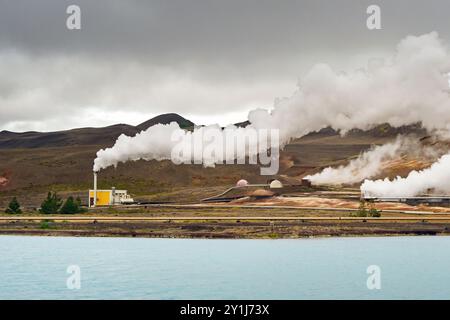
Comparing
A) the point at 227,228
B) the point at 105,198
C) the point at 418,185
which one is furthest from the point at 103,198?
the point at 418,185

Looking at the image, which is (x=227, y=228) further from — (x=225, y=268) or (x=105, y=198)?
(x=105, y=198)

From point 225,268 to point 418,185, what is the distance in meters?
121

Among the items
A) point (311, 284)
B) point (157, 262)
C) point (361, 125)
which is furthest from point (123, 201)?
point (311, 284)

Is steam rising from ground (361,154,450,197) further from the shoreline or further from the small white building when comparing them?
the small white building

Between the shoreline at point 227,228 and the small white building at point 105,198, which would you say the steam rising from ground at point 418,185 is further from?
the small white building at point 105,198

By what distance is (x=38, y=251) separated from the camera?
80250 millimetres

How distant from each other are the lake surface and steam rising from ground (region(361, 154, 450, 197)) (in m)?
80.1

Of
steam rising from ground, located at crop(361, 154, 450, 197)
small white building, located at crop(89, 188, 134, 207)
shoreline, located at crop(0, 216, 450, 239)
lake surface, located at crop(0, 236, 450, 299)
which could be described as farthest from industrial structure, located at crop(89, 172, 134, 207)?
lake surface, located at crop(0, 236, 450, 299)

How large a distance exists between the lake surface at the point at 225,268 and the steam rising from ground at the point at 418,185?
263 feet

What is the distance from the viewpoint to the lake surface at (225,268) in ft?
164

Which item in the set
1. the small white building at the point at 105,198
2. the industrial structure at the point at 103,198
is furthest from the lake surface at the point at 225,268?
the small white building at the point at 105,198

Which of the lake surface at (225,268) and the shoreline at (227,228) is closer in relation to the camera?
the lake surface at (225,268)

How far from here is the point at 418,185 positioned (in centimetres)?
17338
